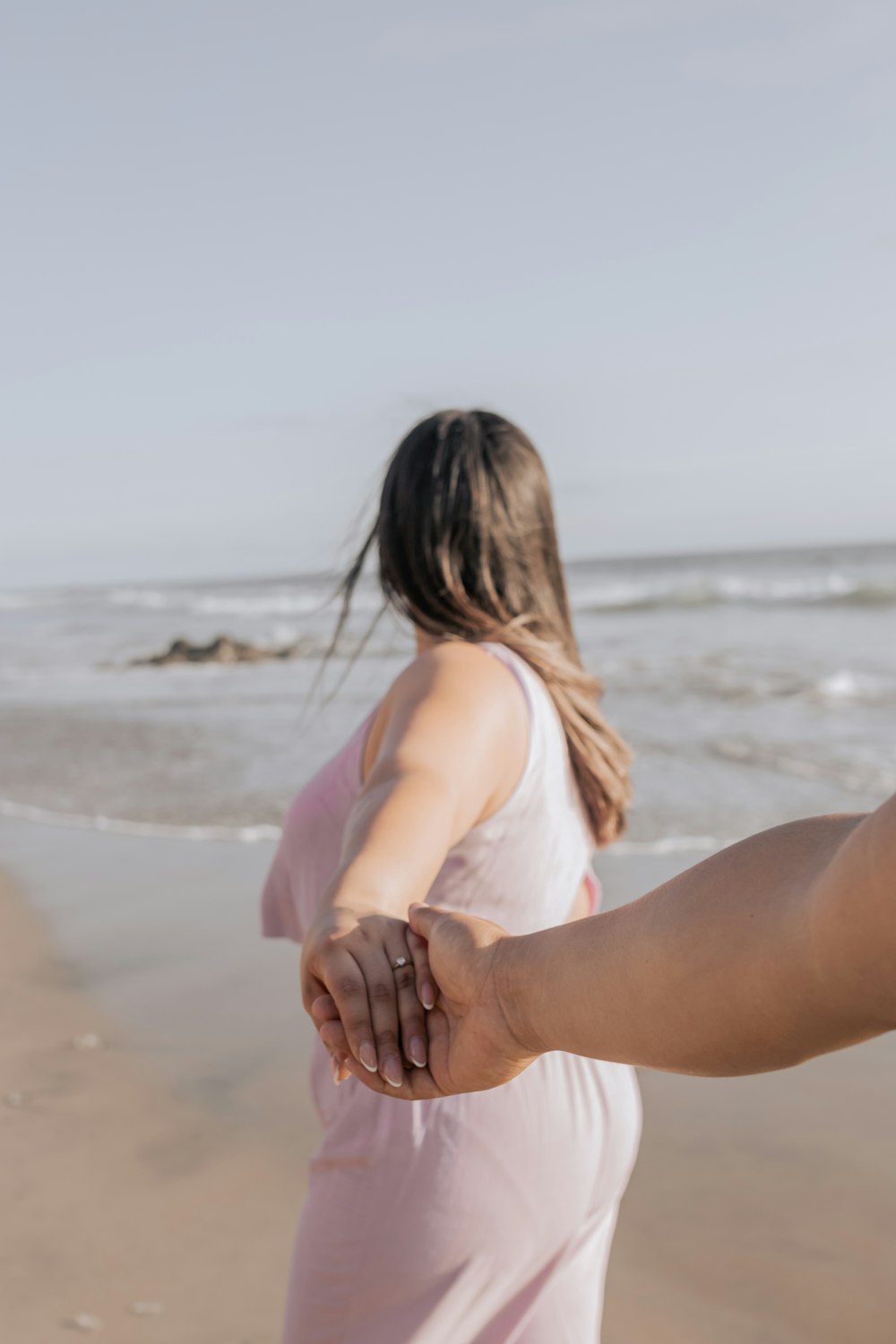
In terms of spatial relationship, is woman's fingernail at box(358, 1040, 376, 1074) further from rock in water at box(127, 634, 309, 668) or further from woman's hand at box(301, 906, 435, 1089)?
rock in water at box(127, 634, 309, 668)

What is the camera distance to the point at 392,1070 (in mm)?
1379

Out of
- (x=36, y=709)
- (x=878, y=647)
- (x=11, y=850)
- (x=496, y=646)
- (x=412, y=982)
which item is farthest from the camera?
(x=878, y=647)

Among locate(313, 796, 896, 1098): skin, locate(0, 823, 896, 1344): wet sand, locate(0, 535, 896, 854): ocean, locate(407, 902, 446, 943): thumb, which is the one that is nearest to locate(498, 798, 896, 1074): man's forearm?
locate(313, 796, 896, 1098): skin

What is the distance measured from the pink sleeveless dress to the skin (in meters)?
0.45

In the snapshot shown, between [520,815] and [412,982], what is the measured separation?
1.54ft

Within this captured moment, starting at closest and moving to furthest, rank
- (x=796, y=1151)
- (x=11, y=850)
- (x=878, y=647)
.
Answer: (x=796, y=1151) < (x=11, y=850) < (x=878, y=647)

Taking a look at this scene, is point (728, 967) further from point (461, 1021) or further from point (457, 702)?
point (457, 702)

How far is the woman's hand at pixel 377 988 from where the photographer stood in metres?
1.39

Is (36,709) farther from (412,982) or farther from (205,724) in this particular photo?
(412,982)

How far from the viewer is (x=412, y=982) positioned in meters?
1.40

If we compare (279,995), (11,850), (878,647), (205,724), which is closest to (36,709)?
(205,724)

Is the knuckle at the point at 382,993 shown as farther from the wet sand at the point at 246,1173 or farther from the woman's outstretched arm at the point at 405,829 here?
the wet sand at the point at 246,1173

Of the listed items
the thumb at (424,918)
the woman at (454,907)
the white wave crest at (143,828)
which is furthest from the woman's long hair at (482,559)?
the white wave crest at (143,828)

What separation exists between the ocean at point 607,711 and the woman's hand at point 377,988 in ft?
2.21
